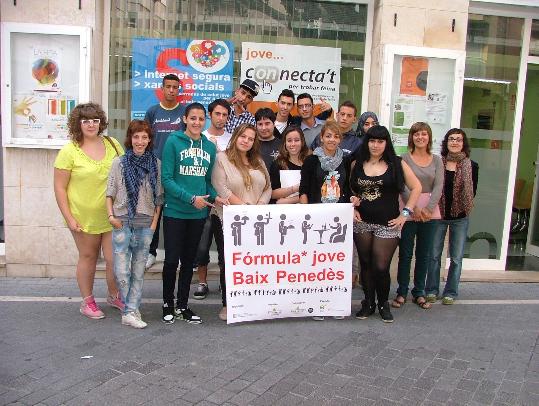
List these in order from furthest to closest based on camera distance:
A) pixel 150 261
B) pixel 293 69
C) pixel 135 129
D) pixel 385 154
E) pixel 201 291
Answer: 1. pixel 293 69
2. pixel 150 261
3. pixel 201 291
4. pixel 385 154
5. pixel 135 129

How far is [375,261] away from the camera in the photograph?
488 cm

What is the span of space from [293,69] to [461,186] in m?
2.52

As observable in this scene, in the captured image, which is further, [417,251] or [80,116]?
[417,251]

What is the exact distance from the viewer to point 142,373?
146 inches

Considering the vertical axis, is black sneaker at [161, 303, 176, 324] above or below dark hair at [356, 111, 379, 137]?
below

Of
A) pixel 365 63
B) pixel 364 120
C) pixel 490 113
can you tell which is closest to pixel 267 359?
pixel 364 120

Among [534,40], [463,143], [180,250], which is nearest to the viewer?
[180,250]

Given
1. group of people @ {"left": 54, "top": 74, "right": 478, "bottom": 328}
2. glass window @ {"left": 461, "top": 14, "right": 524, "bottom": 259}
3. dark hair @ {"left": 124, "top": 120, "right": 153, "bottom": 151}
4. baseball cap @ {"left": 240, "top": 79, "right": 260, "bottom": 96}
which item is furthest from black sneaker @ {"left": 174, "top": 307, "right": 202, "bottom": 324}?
glass window @ {"left": 461, "top": 14, "right": 524, "bottom": 259}

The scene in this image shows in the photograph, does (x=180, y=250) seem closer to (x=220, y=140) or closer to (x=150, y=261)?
(x=220, y=140)

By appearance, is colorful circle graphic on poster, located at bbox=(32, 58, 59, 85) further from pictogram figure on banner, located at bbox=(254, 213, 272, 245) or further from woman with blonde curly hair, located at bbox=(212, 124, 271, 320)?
pictogram figure on banner, located at bbox=(254, 213, 272, 245)

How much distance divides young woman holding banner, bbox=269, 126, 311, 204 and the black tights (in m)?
0.73

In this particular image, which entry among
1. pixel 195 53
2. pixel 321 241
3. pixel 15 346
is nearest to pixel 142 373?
pixel 15 346

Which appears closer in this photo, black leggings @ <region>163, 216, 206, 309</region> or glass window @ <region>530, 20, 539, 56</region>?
black leggings @ <region>163, 216, 206, 309</region>

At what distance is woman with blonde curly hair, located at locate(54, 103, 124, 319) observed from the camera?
4.54 meters
